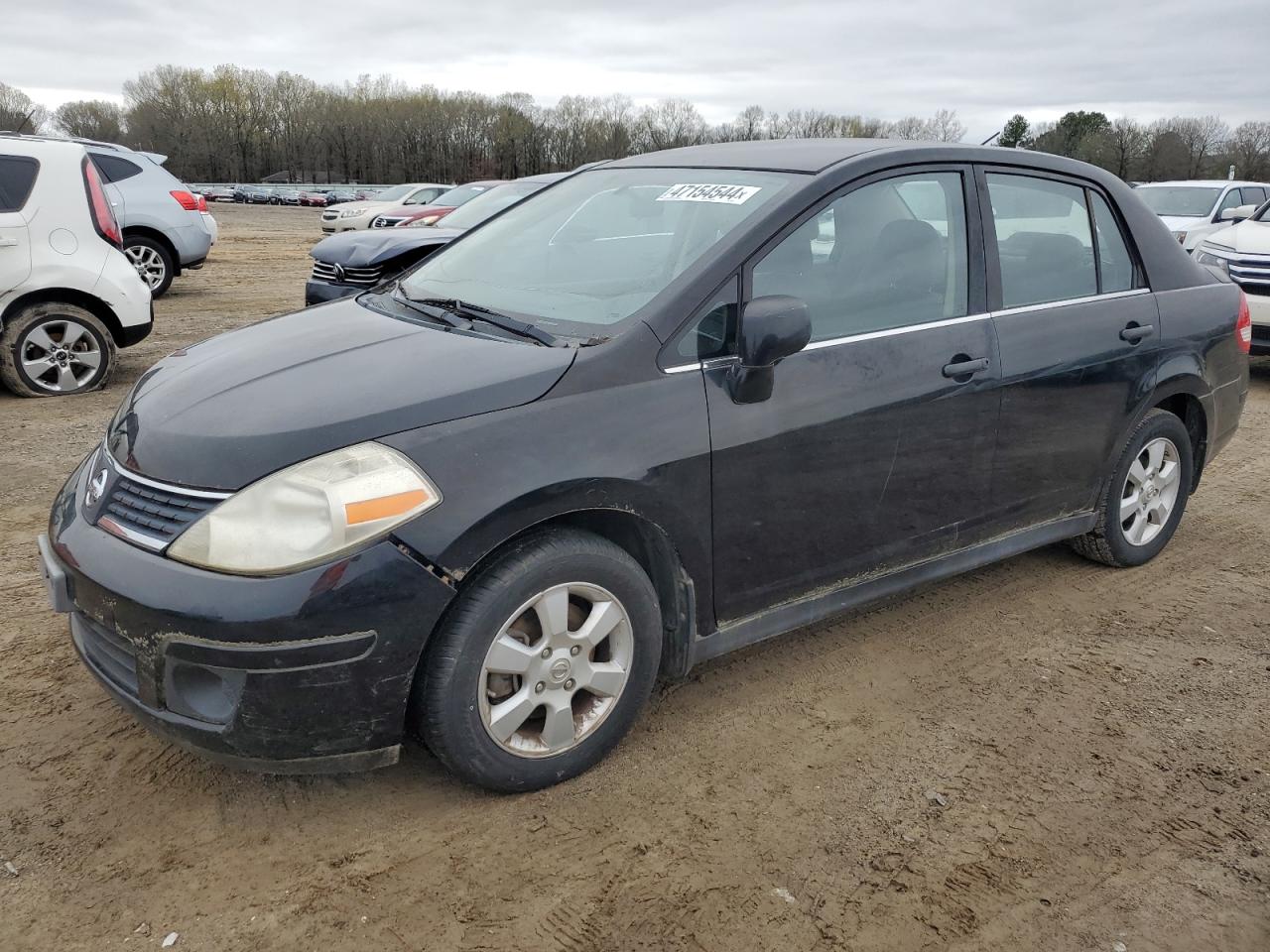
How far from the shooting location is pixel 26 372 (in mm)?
7203

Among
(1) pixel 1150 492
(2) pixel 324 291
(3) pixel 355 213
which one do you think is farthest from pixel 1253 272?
(3) pixel 355 213

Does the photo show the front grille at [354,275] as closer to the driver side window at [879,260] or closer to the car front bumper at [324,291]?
the car front bumper at [324,291]

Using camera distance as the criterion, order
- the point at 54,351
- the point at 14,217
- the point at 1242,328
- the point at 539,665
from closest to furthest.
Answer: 1. the point at 539,665
2. the point at 1242,328
3. the point at 14,217
4. the point at 54,351

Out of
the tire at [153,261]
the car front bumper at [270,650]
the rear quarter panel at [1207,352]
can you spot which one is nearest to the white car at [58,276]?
the tire at [153,261]

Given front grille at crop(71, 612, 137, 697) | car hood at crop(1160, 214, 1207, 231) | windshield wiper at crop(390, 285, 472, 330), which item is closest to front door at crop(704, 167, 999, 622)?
windshield wiper at crop(390, 285, 472, 330)

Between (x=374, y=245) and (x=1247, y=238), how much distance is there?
25.5ft

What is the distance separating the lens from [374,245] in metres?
8.91

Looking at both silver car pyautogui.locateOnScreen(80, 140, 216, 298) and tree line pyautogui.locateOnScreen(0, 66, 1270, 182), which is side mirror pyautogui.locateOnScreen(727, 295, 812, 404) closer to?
silver car pyautogui.locateOnScreen(80, 140, 216, 298)

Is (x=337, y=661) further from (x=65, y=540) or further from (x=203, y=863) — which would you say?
(x=65, y=540)

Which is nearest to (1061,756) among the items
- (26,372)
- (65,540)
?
(65,540)

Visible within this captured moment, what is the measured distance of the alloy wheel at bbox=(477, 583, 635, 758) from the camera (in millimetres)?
2639

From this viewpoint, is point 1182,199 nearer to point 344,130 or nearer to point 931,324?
point 931,324

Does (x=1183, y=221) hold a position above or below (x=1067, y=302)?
above

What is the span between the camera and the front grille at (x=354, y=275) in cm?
874
